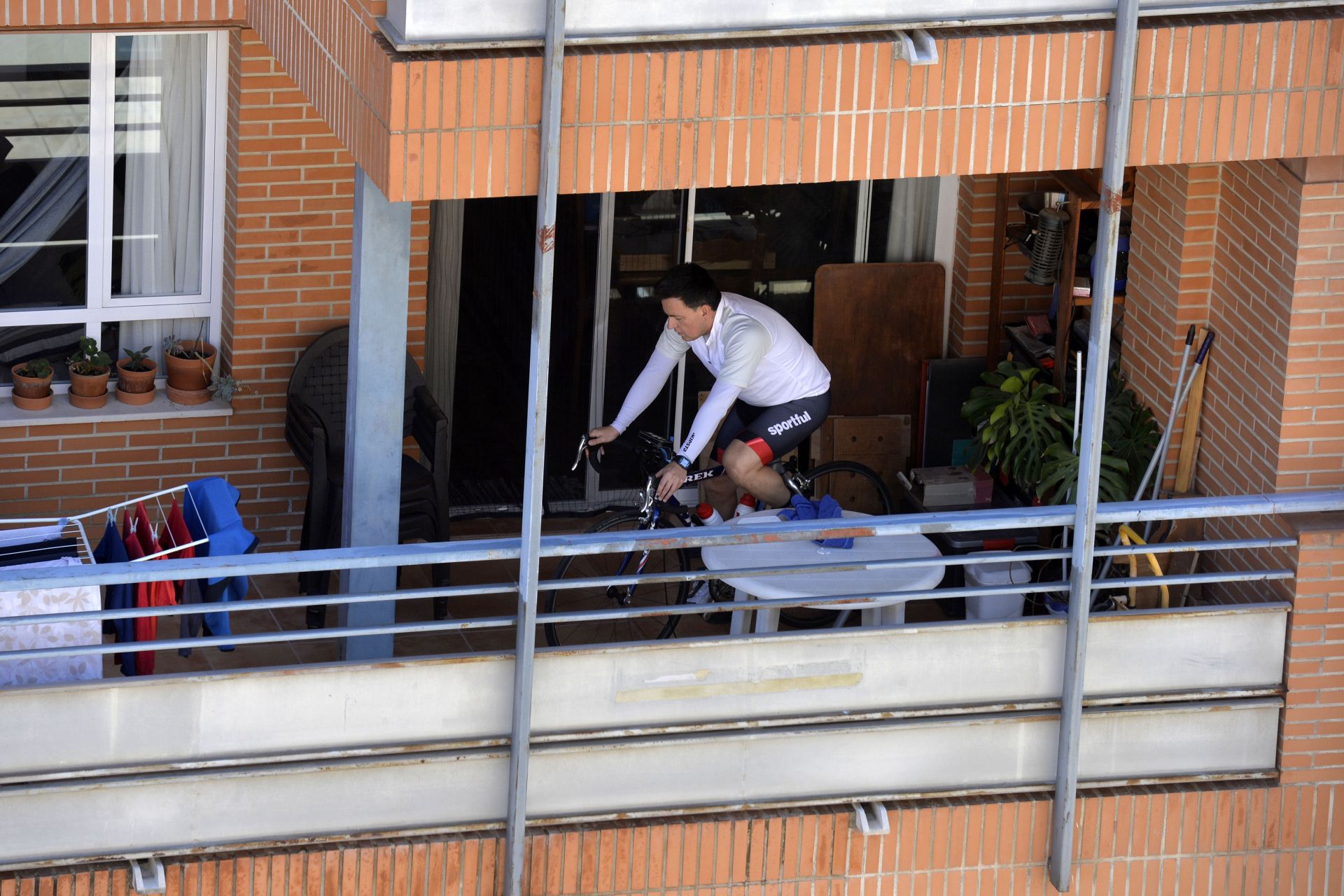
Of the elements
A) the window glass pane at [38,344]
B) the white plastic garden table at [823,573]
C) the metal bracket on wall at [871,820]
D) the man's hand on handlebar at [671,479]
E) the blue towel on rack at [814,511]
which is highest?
the window glass pane at [38,344]

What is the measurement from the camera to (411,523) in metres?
9.38

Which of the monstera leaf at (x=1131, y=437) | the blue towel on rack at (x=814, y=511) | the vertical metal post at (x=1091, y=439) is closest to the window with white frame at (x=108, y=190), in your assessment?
the blue towel on rack at (x=814, y=511)

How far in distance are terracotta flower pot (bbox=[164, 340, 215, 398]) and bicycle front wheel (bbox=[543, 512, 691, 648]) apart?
196cm

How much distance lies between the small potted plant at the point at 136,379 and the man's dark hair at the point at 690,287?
2.58m

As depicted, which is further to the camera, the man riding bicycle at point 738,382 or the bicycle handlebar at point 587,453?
the bicycle handlebar at point 587,453

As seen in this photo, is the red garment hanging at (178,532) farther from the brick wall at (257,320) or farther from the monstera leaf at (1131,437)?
the monstera leaf at (1131,437)

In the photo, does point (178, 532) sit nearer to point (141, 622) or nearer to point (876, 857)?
point (141, 622)

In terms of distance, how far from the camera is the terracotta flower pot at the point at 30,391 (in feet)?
31.4

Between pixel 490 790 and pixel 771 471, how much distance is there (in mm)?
2340

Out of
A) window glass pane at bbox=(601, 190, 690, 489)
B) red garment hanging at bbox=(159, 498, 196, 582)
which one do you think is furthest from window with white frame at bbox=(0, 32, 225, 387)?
red garment hanging at bbox=(159, 498, 196, 582)

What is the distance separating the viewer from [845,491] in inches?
413

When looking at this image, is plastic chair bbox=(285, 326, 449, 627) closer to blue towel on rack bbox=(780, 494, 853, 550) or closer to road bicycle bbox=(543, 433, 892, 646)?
road bicycle bbox=(543, 433, 892, 646)

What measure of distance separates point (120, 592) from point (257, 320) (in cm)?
245

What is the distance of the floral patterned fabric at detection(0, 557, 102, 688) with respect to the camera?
739 centimetres
